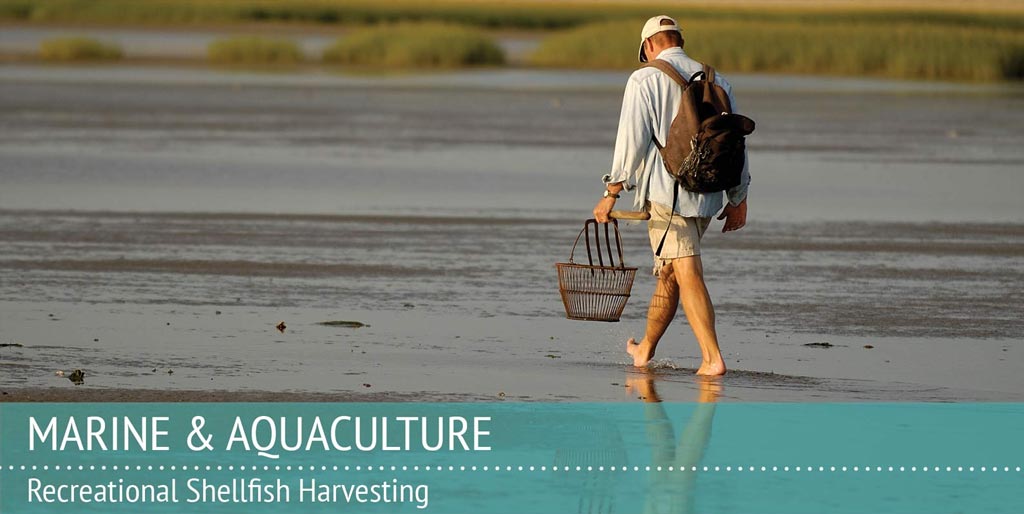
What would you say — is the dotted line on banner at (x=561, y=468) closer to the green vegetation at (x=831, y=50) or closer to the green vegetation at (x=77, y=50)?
the green vegetation at (x=831, y=50)

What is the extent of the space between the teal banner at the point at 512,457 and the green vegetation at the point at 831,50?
45.4m

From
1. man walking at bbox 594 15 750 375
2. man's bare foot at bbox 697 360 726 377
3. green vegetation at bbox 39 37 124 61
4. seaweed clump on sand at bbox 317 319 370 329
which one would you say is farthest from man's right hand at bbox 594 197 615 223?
green vegetation at bbox 39 37 124 61

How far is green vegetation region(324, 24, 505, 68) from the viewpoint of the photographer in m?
60.7

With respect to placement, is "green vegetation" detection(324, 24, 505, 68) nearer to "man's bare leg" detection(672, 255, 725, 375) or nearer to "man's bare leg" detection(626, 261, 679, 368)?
"man's bare leg" detection(626, 261, 679, 368)

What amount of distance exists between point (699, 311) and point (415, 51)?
2049 inches

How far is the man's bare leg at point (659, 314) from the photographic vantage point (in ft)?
32.3

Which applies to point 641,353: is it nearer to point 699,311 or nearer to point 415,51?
point 699,311

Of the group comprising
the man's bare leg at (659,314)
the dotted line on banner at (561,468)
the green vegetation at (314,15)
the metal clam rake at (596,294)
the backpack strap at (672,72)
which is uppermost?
the green vegetation at (314,15)

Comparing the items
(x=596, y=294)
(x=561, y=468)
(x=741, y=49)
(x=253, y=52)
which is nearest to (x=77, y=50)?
(x=253, y=52)

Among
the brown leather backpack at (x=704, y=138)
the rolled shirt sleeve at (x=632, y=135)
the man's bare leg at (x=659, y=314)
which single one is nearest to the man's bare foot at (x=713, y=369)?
the man's bare leg at (x=659, y=314)

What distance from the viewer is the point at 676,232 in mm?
9648

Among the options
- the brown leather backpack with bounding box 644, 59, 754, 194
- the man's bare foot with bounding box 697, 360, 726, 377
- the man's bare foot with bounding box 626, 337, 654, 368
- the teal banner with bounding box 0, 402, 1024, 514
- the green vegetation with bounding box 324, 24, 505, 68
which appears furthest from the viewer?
the green vegetation with bounding box 324, 24, 505, 68

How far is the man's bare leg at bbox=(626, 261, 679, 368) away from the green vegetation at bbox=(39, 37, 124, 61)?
53.0 meters

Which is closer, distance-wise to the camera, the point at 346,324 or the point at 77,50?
the point at 346,324
